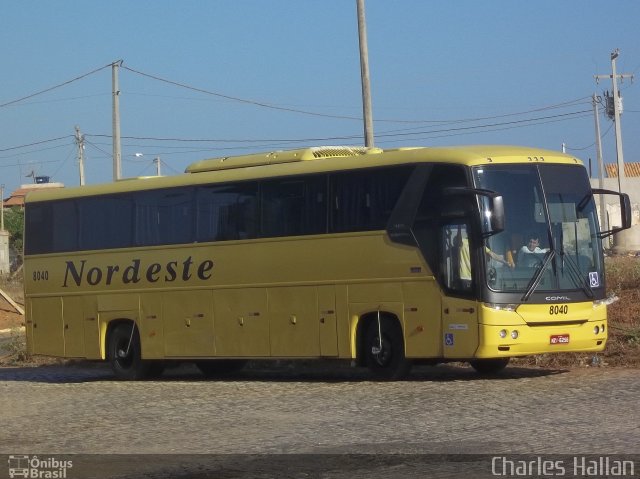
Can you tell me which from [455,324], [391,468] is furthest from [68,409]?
[391,468]

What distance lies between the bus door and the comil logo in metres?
6.85

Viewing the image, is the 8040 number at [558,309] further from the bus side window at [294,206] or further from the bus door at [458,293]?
the bus side window at [294,206]

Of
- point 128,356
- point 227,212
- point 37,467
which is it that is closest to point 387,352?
point 227,212

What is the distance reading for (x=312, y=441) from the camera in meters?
12.2

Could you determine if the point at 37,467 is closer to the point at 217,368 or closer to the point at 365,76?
the point at 217,368

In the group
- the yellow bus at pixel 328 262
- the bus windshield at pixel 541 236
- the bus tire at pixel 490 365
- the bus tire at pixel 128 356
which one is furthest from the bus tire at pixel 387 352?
the bus tire at pixel 128 356

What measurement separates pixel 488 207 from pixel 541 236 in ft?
3.06

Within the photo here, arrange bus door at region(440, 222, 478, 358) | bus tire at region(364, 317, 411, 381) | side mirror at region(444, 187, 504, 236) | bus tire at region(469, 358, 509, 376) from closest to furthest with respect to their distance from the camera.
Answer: side mirror at region(444, 187, 504, 236)
bus door at region(440, 222, 478, 358)
bus tire at region(364, 317, 411, 381)
bus tire at region(469, 358, 509, 376)

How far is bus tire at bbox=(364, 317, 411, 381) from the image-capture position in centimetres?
1778

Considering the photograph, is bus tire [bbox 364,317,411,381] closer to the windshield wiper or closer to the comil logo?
the windshield wiper

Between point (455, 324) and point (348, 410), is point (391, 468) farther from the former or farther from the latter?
point (455, 324)

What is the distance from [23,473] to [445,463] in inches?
154

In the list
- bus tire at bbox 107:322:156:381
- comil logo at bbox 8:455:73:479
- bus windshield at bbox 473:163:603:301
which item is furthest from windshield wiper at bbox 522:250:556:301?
bus tire at bbox 107:322:156:381

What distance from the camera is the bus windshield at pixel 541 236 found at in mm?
16516
